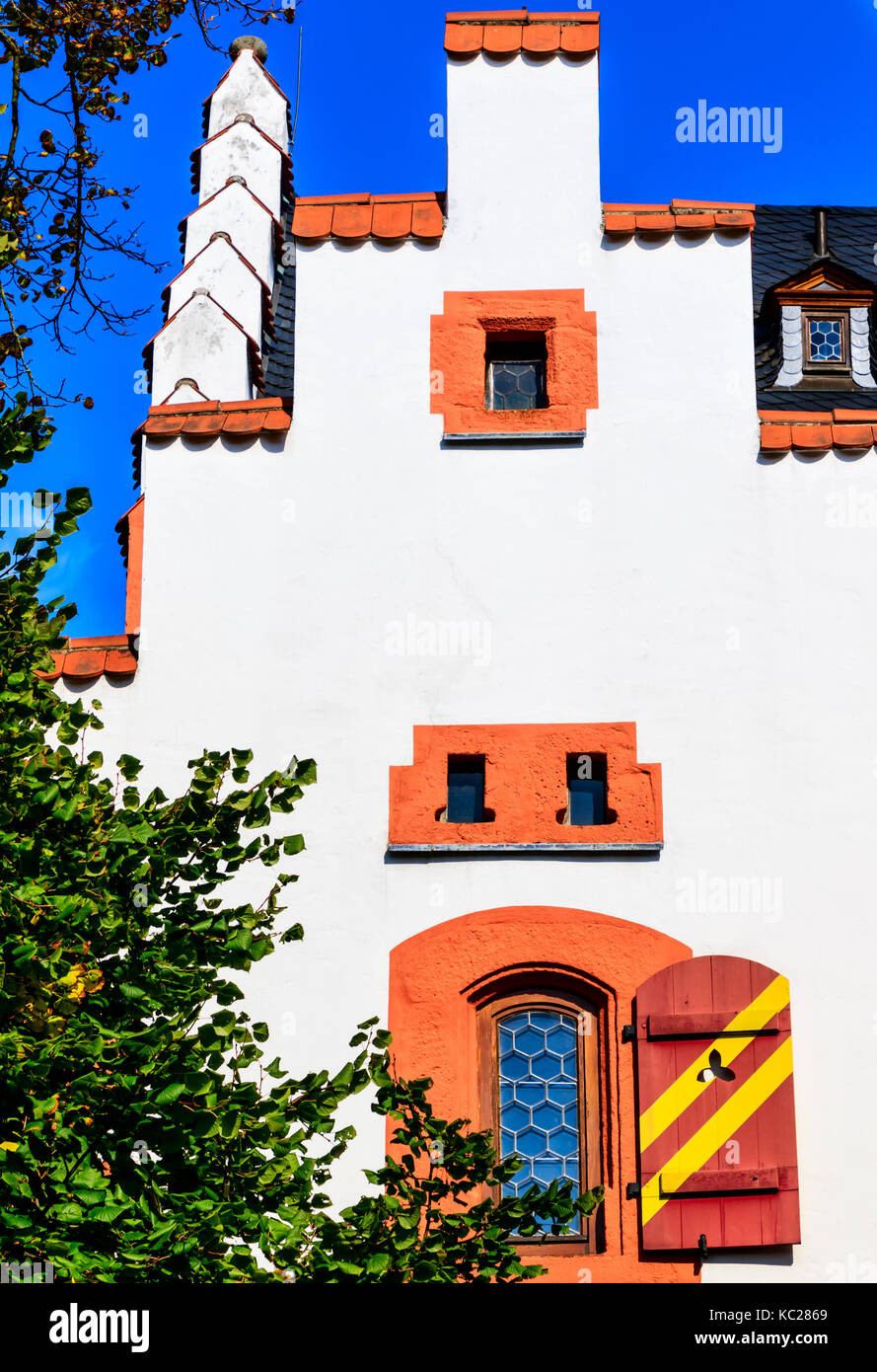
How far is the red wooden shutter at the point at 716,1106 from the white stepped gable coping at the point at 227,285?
5271 mm

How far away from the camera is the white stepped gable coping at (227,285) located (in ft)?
39.4

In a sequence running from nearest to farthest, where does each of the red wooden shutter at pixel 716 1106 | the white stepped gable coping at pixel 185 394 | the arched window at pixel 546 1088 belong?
the red wooden shutter at pixel 716 1106 < the arched window at pixel 546 1088 < the white stepped gable coping at pixel 185 394

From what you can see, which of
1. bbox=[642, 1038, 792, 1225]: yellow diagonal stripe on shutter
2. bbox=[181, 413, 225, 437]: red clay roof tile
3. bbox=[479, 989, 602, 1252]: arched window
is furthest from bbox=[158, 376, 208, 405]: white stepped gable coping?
bbox=[642, 1038, 792, 1225]: yellow diagonal stripe on shutter

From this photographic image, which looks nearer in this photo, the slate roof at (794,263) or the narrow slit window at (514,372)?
the narrow slit window at (514,372)

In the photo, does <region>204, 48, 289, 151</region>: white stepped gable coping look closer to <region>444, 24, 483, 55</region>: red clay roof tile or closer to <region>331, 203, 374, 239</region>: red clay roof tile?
<region>444, 24, 483, 55</region>: red clay roof tile

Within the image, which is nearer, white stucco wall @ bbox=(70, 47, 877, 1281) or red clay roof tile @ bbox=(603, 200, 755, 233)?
white stucco wall @ bbox=(70, 47, 877, 1281)

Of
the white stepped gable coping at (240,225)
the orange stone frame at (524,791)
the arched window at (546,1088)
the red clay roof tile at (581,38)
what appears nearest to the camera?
the arched window at (546,1088)

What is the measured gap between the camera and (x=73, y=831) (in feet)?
20.6

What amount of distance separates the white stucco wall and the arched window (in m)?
0.56

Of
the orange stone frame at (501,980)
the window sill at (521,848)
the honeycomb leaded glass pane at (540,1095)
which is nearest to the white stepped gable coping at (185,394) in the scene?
the window sill at (521,848)

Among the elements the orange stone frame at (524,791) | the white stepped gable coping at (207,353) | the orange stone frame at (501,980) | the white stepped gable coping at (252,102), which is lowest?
the orange stone frame at (501,980)

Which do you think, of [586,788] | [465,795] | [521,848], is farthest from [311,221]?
[521,848]

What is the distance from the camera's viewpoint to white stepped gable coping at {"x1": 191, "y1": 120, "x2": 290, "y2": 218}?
44.4 feet

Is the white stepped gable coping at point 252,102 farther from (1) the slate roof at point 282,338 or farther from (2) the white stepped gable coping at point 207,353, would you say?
(2) the white stepped gable coping at point 207,353
